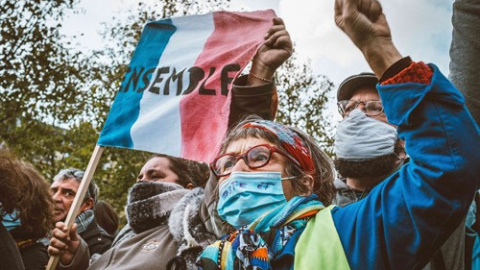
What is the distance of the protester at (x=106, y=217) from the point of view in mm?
5684

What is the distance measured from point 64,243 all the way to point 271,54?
1.68 metres

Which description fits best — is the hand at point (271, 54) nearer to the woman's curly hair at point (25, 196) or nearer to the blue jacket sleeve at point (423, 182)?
the blue jacket sleeve at point (423, 182)

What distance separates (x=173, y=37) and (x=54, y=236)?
4.95 ft

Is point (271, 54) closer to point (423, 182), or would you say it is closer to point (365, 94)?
point (365, 94)

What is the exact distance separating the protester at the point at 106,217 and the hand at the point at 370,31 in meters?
4.57

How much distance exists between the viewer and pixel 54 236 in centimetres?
334

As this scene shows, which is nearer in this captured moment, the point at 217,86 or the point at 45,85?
the point at 217,86

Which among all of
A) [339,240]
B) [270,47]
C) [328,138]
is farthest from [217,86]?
[328,138]

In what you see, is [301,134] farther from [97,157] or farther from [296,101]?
[296,101]

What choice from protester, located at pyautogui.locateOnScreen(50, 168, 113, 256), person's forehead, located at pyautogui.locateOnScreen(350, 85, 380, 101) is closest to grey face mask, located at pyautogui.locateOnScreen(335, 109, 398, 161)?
person's forehead, located at pyautogui.locateOnScreen(350, 85, 380, 101)

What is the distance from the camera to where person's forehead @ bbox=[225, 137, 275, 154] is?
84.7 inches

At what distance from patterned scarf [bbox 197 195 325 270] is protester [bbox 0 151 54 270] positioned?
1.80 metres

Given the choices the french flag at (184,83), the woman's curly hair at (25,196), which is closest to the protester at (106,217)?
the woman's curly hair at (25,196)

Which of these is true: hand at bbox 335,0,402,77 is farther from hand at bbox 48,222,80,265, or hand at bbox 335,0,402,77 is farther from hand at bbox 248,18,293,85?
hand at bbox 48,222,80,265
